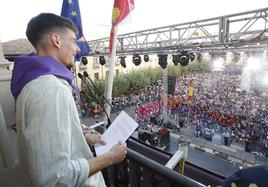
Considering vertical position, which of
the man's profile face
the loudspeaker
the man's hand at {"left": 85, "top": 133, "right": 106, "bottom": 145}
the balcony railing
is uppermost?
the man's profile face

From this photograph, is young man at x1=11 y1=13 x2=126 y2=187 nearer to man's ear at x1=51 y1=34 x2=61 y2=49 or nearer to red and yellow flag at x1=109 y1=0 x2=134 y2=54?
man's ear at x1=51 y1=34 x2=61 y2=49

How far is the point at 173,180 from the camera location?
3.85 feet

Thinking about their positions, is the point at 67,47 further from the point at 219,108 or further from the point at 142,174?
the point at 219,108

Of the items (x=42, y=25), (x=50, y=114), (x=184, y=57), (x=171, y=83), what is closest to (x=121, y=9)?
(x=42, y=25)

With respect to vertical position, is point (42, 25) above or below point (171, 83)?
above

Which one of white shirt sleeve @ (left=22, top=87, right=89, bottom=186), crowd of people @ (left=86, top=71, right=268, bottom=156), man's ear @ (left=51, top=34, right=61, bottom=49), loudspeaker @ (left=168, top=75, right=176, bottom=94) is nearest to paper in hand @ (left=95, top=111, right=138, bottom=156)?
white shirt sleeve @ (left=22, top=87, right=89, bottom=186)

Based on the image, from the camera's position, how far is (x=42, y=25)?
42.1 inches

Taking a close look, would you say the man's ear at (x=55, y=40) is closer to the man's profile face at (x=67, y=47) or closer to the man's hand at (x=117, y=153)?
the man's profile face at (x=67, y=47)

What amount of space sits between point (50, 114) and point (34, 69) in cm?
25

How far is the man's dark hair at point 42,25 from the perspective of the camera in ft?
3.50

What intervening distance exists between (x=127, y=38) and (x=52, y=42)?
33.1 ft

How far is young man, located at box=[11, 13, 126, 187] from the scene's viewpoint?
0.82 meters

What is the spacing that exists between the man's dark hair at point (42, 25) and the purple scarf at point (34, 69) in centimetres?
13

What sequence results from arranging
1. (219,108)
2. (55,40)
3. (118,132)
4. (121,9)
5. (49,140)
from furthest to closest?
(219,108), (121,9), (118,132), (55,40), (49,140)
